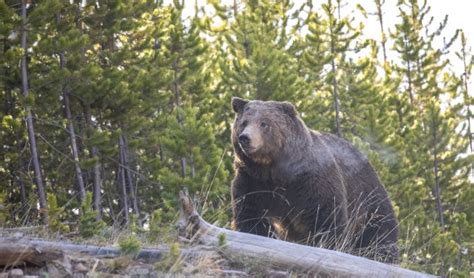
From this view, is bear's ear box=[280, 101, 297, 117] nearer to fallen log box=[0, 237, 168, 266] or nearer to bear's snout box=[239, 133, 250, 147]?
bear's snout box=[239, 133, 250, 147]

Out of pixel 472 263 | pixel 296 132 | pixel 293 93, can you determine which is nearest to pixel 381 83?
pixel 472 263

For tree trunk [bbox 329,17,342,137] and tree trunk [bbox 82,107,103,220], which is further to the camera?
tree trunk [bbox 329,17,342,137]

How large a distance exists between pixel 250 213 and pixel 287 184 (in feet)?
1.49

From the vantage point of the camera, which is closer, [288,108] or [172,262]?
[172,262]

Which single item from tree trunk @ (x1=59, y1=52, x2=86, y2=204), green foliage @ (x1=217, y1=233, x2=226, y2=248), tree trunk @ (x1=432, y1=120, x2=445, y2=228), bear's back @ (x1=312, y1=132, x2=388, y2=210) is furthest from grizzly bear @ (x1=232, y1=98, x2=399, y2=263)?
tree trunk @ (x1=432, y1=120, x2=445, y2=228)

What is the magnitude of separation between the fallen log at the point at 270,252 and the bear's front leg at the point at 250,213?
6.66 feet

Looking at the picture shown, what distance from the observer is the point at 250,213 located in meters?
7.89

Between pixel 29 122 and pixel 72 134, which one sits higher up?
pixel 29 122

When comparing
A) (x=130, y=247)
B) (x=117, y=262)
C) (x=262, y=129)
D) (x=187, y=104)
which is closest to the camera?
(x=117, y=262)

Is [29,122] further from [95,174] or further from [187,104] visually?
[187,104]

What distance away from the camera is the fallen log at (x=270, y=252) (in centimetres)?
555

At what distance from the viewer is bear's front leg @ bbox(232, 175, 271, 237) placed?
25.7ft

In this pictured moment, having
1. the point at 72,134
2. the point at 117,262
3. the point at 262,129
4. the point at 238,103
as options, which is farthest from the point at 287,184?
the point at 72,134

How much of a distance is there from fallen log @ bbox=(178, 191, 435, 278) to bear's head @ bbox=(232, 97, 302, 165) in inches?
79.0
